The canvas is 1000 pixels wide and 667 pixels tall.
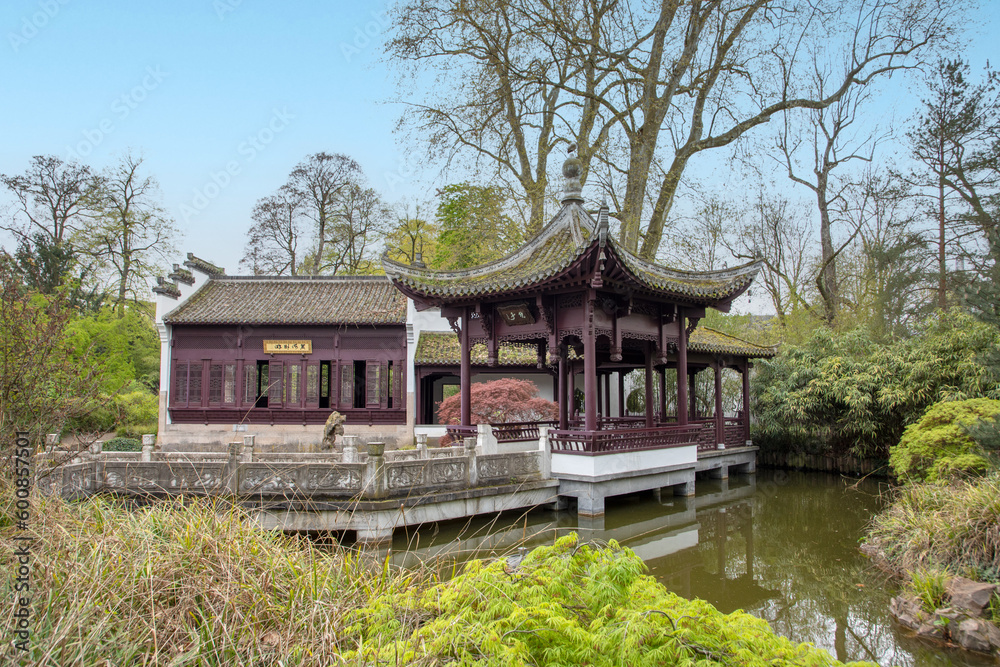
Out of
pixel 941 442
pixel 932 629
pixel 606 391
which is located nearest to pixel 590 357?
pixel 941 442

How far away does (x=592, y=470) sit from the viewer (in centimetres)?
859

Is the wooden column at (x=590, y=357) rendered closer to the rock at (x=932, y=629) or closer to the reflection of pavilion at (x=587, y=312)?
the reflection of pavilion at (x=587, y=312)

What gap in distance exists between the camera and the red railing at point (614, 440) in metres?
8.77

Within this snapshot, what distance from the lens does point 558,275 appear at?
8438mm

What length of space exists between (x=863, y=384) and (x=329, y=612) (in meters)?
13.1

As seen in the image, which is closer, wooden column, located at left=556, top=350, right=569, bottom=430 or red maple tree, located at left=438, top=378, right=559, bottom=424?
wooden column, located at left=556, top=350, right=569, bottom=430

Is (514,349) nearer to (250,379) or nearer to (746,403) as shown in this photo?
(746,403)

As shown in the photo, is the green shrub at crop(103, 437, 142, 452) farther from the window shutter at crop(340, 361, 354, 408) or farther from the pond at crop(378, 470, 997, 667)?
the pond at crop(378, 470, 997, 667)

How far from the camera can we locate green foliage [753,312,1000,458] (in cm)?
1152

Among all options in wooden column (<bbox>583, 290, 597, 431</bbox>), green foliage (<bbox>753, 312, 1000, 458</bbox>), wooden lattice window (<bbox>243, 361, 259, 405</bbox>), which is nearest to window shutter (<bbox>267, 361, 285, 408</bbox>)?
wooden lattice window (<bbox>243, 361, 259, 405</bbox>)

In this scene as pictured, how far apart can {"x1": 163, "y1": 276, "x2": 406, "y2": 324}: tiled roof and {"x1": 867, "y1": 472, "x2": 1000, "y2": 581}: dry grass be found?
39.6 feet

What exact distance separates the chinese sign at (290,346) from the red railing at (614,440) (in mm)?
9515

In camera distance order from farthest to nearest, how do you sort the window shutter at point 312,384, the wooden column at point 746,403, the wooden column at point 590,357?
the window shutter at point 312,384
the wooden column at point 746,403
the wooden column at point 590,357

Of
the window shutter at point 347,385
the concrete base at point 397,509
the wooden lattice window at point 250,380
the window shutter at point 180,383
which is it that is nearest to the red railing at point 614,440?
the concrete base at point 397,509
